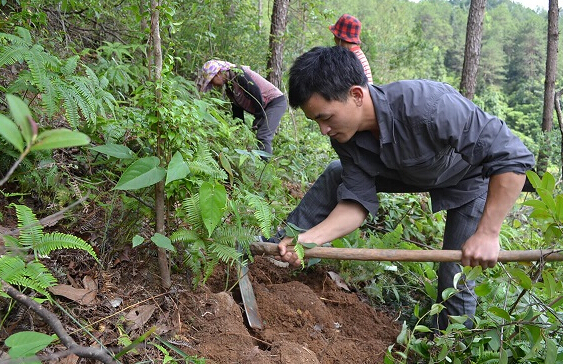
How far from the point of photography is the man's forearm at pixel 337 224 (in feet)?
9.28

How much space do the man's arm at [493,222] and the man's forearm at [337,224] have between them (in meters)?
0.67

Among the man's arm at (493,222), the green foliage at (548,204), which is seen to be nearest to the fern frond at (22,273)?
the man's arm at (493,222)

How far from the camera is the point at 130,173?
2.13m

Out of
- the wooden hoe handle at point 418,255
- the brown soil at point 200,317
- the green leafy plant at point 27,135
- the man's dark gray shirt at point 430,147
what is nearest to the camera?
the green leafy plant at point 27,135

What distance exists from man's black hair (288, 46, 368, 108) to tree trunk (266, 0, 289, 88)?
550 centimetres

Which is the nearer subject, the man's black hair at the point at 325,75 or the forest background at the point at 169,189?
the forest background at the point at 169,189

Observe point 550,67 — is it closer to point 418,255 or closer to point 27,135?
point 418,255

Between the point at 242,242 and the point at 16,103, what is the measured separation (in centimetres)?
180

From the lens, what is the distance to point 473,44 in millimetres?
10398

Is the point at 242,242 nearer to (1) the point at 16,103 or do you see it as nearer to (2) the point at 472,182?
(2) the point at 472,182

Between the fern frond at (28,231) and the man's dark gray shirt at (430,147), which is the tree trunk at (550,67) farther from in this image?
the fern frond at (28,231)

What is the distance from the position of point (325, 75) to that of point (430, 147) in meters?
0.74

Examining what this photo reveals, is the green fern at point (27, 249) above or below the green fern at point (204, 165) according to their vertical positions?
below

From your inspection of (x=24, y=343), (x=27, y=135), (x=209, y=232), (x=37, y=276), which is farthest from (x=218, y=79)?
(x=27, y=135)
